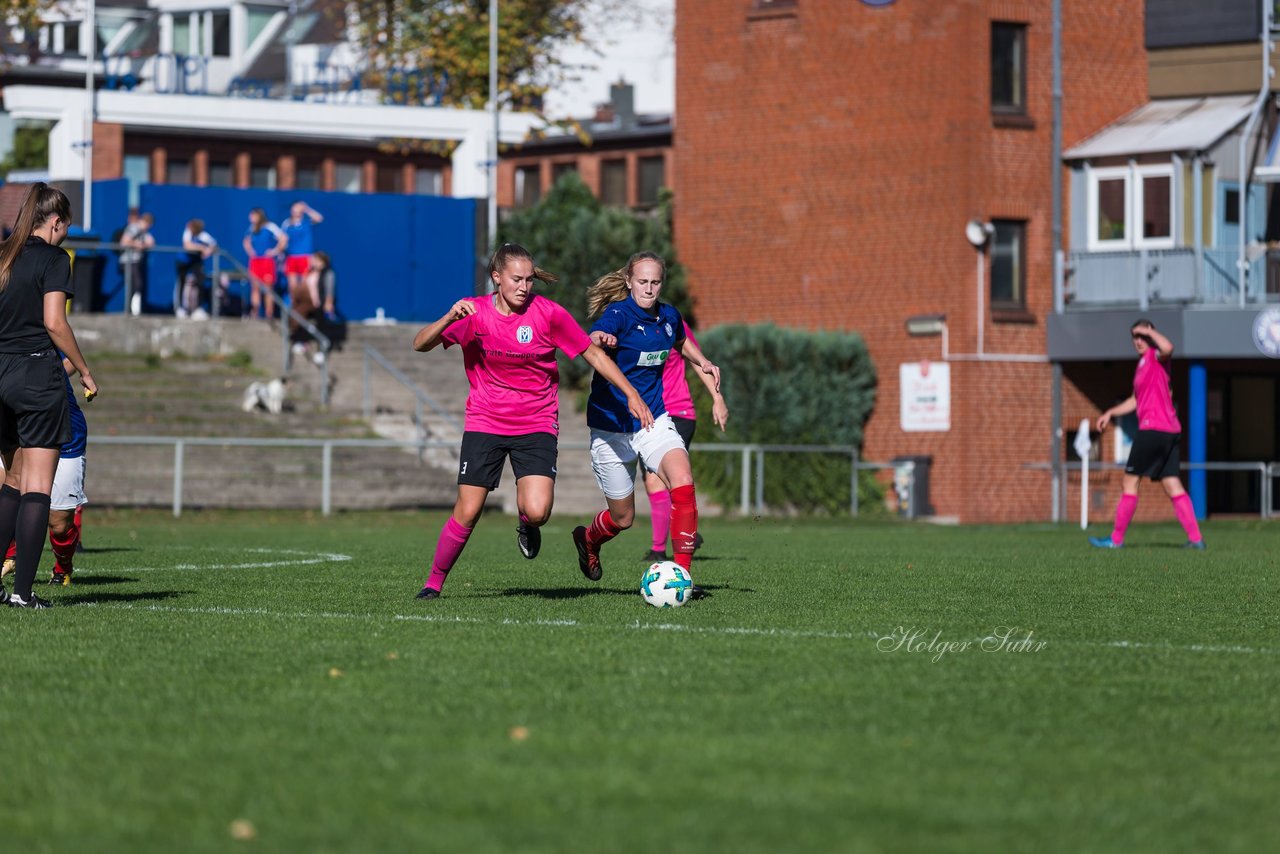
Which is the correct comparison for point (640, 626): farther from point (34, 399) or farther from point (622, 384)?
point (34, 399)

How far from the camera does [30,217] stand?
1138 cm

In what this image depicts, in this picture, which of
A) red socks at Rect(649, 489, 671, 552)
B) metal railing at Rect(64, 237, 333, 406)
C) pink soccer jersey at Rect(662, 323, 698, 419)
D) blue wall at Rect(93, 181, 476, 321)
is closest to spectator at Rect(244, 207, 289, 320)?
metal railing at Rect(64, 237, 333, 406)

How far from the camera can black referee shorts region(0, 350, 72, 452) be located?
11250 mm

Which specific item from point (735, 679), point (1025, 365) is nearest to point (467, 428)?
point (735, 679)

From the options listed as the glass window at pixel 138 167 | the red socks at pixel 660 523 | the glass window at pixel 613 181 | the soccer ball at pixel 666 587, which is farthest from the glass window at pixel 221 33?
the soccer ball at pixel 666 587

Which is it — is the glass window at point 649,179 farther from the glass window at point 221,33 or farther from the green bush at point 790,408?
the glass window at point 221,33

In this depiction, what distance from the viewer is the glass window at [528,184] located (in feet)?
196

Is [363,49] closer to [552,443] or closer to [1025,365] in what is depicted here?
[1025,365]

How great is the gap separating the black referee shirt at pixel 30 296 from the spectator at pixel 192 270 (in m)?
25.6

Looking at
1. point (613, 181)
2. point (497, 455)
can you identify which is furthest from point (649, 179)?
point (497, 455)

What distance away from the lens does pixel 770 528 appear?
28453 mm

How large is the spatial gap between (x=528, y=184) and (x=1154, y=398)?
135 ft

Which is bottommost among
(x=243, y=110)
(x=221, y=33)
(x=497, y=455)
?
(x=497, y=455)

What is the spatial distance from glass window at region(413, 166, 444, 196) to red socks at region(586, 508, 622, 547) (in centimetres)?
4849
